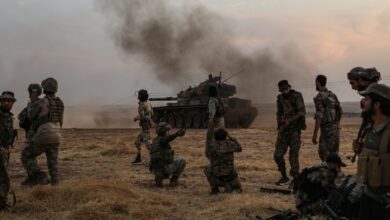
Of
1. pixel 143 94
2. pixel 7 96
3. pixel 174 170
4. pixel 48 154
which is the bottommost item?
pixel 174 170

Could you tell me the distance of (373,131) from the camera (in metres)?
4.25

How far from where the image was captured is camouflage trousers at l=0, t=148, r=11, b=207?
7141 millimetres

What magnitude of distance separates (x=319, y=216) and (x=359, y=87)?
5.88 ft

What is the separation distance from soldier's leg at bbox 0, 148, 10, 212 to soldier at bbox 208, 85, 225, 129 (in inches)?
147

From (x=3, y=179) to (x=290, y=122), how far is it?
4.88 m

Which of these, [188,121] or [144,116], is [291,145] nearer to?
[144,116]

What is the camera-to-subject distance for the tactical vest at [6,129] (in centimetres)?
728

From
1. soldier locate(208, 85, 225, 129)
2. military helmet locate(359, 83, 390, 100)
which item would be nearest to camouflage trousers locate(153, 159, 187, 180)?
soldier locate(208, 85, 225, 129)

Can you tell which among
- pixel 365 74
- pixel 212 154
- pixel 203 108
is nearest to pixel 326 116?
pixel 212 154

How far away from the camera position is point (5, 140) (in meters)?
7.31

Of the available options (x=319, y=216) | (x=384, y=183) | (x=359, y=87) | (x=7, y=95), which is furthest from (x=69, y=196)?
(x=384, y=183)

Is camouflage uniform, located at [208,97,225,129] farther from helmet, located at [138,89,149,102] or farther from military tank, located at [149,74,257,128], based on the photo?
military tank, located at [149,74,257,128]

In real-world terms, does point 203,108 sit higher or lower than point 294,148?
higher

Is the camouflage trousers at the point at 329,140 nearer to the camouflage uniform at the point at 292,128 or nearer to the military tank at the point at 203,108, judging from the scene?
the camouflage uniform at the point at 292,128
